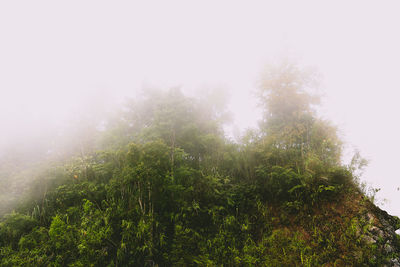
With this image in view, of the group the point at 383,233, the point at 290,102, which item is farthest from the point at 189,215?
the point at 290,102

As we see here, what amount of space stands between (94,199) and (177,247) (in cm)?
216

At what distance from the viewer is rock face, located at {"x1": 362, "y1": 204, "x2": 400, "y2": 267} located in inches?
94.5

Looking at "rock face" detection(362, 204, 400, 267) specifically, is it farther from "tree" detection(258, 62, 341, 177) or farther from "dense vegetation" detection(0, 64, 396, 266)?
"tree" detection(258, 62, 341, 177)

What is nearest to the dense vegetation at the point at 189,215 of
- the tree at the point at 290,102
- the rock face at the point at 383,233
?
the rock face at the point at 383,233

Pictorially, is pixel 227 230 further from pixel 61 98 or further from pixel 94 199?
pixel 61 98

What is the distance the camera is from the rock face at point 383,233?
2.40 metres

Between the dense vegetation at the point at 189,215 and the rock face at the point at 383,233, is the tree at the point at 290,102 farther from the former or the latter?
the rock face at the point at 383,233

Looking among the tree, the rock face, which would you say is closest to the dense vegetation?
the rock face

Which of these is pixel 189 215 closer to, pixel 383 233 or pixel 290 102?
pixel 383 233

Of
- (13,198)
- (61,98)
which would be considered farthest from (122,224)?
(61,98)

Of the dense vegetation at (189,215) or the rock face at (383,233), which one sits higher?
the dense vegetation at (189,215)

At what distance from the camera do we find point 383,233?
8.54 feet

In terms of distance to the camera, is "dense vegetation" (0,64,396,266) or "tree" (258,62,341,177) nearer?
"dense vegetation" (0,64,396,266)

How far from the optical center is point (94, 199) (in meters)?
3.54
